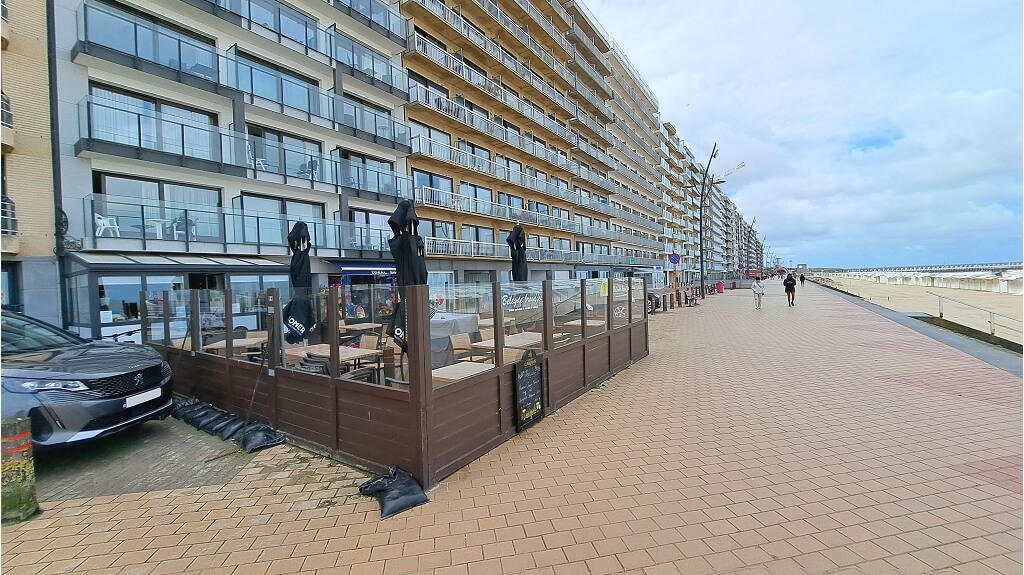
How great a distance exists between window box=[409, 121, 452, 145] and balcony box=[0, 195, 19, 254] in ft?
44.5

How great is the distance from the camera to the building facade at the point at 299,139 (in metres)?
11.9

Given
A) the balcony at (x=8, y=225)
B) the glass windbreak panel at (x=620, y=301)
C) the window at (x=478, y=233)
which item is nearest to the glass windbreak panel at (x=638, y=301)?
the glass windbreak panel at (x=620, y=301)

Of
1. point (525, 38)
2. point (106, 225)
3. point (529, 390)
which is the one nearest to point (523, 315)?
point (529, 390)

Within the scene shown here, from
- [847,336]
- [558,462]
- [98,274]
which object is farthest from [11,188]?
[847,336]

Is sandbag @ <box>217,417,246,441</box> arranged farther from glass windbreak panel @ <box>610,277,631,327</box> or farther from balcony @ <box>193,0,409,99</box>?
balcony @ <box>193,0,409,99</box>

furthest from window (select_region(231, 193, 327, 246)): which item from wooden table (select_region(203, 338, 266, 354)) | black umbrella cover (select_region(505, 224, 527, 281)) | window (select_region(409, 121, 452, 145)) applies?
wooden table (select_region(203, 338, 266, 354))

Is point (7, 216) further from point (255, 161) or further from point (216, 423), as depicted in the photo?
point (216, 423)

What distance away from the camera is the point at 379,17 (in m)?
Result: 19.7

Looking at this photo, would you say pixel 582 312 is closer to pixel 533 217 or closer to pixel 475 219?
pixel 475 219

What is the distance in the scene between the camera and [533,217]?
2897cm

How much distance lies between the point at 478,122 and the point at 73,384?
898 inches

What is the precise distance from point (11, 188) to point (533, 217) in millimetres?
22911

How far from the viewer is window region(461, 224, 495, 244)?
2461 cm

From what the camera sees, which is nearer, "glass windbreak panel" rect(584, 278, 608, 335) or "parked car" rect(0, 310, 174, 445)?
"parked car" rect(0, 310, 174, 445)
